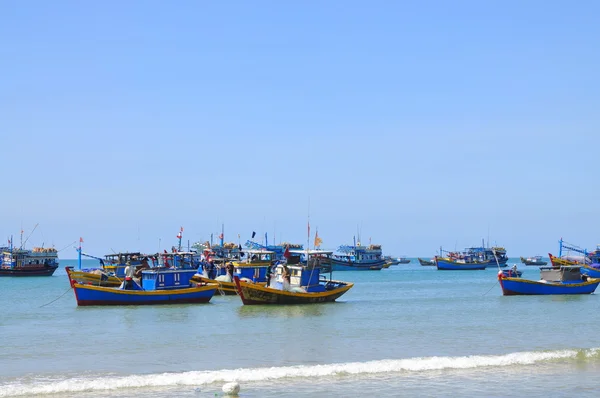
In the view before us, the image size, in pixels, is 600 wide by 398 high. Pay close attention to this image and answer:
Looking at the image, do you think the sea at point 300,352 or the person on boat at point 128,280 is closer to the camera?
the sea at point 300,352

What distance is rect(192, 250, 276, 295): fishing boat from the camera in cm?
4519

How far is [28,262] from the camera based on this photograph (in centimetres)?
9256

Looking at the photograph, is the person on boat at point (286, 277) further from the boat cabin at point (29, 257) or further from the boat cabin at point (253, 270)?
the boat cabin at point (29, 257)

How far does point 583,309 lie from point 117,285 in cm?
2677

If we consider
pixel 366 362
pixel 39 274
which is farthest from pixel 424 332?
pixel 39 274

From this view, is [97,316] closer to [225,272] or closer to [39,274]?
[225,272]

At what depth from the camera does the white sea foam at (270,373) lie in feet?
55.7

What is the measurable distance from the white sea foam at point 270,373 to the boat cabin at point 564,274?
2515cm

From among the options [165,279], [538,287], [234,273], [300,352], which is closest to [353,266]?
[234,273]

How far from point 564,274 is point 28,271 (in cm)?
6728

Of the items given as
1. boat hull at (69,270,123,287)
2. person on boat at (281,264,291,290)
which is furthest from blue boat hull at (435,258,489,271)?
person on boat at (281,264,291,290)

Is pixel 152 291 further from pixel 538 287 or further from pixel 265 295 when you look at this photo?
pixel 538 287

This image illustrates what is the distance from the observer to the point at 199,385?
678 inches

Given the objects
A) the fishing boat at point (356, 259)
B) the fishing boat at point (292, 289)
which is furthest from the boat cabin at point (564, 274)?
the fishing boat at point (356, 259)
